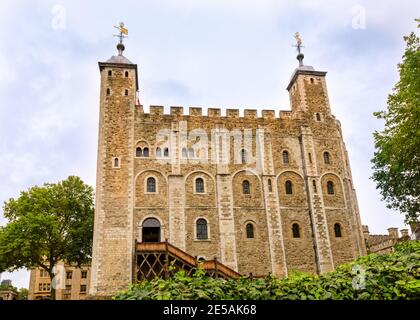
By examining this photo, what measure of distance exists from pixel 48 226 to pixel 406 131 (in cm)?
2553

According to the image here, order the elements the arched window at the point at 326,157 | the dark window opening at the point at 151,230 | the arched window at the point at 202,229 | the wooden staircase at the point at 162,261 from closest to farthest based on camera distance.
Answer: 1. the wooden staircase at the point at 162,261
2. the dark window opening at the point at 151,230
3. the arched window at the point at 202,229
4. the arched window at the point at 326,157

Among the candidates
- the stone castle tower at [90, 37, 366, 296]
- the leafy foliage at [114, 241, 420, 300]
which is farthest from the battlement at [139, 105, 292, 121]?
the leafy foliage at [114, 241, 420, 300]

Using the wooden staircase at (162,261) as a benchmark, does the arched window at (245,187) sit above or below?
above

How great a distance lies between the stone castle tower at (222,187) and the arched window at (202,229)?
70 millimetres

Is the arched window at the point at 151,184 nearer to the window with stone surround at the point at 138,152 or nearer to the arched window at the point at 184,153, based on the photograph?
the window with stone surround at the point at 138,152

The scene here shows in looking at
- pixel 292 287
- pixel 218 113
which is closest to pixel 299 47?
pixel 218 113

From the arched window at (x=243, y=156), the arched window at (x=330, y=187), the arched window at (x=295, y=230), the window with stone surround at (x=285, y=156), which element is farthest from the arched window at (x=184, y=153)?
the arched window at (x=330, y=187)

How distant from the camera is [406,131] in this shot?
1856 cm

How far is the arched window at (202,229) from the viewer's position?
2720 cm

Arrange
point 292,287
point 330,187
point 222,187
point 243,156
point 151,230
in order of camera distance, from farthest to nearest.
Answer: point 330,187
point 243,156
point 222,187
point 151,230
point 292,287

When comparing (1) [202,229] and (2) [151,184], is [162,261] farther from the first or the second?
(2) [151,184]

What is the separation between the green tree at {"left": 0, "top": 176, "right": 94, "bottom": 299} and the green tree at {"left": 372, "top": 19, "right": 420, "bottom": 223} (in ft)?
77.2

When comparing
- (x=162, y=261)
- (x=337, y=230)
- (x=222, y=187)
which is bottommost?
(x=162, y=261)
